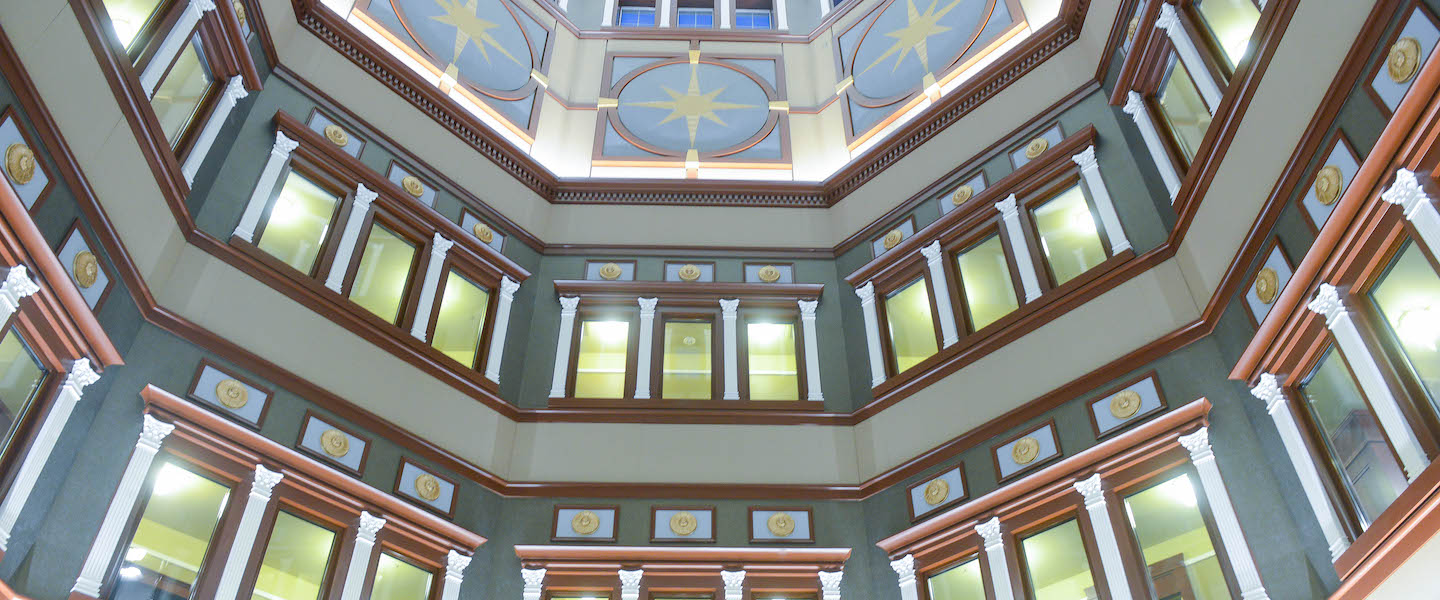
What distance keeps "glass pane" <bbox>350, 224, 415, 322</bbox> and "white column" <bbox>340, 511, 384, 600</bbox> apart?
2587 millimetres

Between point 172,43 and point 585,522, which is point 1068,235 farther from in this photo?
point 172,43

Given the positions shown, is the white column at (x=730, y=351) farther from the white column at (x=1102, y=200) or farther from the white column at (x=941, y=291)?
the white column at (x=1102, y=200)

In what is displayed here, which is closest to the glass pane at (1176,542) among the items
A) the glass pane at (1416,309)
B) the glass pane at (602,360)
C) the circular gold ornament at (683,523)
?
the glass pane at (1416,309)

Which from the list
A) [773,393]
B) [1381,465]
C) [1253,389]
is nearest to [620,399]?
[773,393]

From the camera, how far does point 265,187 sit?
439 inches

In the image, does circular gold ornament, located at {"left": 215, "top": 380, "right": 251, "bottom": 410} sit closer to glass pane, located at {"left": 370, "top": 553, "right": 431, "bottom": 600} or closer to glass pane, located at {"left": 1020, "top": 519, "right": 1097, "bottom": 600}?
glass pane, located at {"left": 370, "top": 553, "right": 431, "bottom": 600}

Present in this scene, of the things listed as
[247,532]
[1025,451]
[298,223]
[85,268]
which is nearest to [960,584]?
[1025,451]

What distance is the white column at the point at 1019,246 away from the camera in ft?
37.7

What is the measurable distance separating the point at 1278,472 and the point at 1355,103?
3.00m

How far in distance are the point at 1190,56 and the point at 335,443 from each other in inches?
370

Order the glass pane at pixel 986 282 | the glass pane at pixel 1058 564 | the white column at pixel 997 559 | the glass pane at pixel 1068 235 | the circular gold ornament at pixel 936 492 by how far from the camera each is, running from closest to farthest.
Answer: the glass pane at pixel 1058 564 → the white column at pixel 997 559 → the circular gold ornament at pixel 936 492 → the glass pane at pixel 1068 235 → the glass pane at pixel 986 282

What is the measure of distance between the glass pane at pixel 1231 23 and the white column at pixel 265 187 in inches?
388

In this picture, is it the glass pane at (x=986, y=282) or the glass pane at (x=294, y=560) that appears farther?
the glass pane at (x=986, y=282)

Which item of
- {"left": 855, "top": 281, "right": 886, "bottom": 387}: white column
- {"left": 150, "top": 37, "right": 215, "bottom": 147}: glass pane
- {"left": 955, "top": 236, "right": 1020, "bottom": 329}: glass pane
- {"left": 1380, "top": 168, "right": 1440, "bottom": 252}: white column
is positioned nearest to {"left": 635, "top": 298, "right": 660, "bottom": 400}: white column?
{"left": 855, "top": 281, "right": 886, "bottom": 387}: white column
